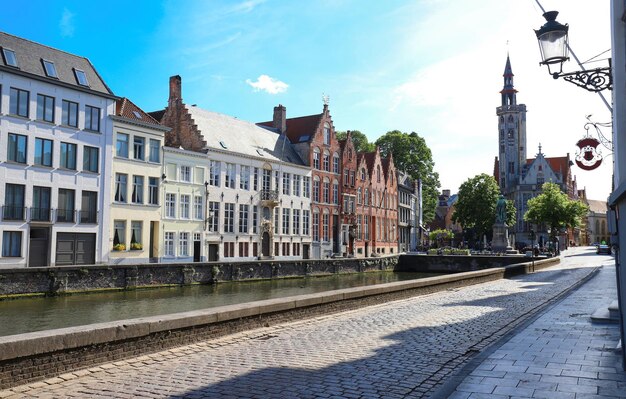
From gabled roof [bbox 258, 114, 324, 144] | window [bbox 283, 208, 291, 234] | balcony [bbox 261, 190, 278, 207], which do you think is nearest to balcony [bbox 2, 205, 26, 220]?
balcony [bbox 261, 190, 278, 207]

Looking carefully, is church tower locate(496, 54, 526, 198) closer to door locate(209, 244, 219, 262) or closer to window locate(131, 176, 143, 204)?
door locate(209, 244, 219, 262)

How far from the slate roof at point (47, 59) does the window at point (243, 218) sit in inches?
568

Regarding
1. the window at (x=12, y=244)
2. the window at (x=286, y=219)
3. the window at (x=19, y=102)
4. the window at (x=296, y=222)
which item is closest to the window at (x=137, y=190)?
the window at (x=12, y=244)

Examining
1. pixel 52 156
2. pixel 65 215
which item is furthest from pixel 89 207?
pixel 52 156

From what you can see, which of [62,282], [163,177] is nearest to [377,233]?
[163,177]

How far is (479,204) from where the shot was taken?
78062 mm

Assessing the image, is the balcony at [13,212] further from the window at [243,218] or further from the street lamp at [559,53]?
the street lamp at [559,53]

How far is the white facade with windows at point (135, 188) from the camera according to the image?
3669 centimetres

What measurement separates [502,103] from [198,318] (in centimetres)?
11713

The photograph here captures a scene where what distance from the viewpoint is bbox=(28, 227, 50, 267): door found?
3194 cm

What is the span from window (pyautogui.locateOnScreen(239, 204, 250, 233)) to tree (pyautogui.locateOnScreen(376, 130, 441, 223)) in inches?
1285

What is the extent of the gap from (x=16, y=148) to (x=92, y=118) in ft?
17.5

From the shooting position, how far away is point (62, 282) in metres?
26.1

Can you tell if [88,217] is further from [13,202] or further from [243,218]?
[243,218]
